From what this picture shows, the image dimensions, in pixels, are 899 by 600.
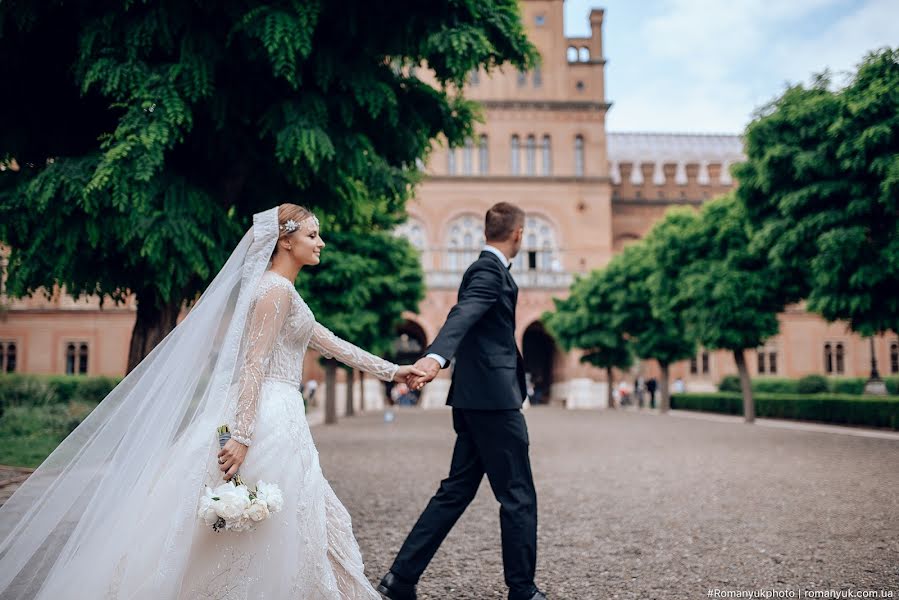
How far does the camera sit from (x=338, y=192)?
27.0ft

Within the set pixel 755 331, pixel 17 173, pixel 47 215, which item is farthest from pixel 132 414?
pixel 755 331

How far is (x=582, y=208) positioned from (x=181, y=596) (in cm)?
4064

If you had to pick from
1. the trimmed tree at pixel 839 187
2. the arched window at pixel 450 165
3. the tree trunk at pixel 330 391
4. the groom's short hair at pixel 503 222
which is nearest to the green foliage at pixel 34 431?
the groom's short hair at pixel 503 222

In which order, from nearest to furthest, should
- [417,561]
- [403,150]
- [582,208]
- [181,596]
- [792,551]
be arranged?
1. [181,596]
2. [417,561]
3. [792,551]
4. [403,150]
5. [582,208]

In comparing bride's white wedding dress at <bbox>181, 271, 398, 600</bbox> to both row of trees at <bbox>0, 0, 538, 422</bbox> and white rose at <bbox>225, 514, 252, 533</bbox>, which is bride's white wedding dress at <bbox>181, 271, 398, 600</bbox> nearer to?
white rose at <bbox>225, 514, 252, 533</bbox>

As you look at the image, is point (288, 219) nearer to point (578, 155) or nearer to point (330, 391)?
point (330, 391)

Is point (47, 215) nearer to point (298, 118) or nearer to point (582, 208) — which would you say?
point (298, 118)

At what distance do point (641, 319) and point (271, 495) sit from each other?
98.1ft

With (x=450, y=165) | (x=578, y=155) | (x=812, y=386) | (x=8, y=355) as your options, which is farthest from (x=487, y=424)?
(x=8, y=355)

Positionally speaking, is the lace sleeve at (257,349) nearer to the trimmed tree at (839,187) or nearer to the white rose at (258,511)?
the white rose at (258,511)

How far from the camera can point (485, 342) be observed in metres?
4.00

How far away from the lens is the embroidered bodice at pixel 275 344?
3414 millimetres

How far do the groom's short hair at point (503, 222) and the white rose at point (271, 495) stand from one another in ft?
5.47

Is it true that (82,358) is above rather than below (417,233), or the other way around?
below
